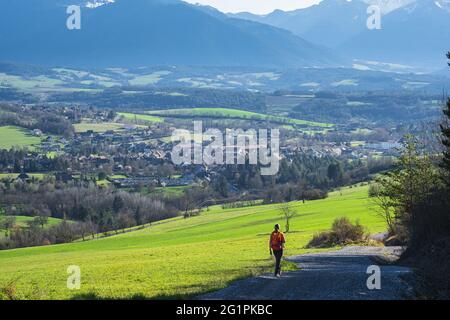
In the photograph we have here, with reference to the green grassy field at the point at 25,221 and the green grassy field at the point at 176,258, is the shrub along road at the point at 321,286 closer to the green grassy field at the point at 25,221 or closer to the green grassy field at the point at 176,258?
the green grassy field at the point at 176,258

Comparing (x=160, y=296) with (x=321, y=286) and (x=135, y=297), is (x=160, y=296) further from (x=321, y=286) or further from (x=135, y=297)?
(x=321, y=286)

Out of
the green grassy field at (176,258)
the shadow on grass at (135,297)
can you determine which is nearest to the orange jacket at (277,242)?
the green grassy field at (176,258)

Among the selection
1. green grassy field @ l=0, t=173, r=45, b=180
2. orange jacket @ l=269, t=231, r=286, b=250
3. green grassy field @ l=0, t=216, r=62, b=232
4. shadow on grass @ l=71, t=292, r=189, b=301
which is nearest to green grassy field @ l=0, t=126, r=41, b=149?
green grassy field @ l=0, t=173, r=45, b=180

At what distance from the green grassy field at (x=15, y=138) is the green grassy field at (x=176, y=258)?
68991 millimetres

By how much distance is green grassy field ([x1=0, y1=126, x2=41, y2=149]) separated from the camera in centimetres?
13935

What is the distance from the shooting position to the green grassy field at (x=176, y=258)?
22.4m

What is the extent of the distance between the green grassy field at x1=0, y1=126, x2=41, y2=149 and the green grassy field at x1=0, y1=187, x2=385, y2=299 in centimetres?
6899

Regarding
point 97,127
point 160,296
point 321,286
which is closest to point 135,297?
point 160,296

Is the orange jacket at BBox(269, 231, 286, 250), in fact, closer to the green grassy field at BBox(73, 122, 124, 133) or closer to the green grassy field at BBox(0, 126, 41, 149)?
the green grassy field at BBox(0, 126, 41, 149)

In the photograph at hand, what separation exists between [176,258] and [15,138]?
4727 inches

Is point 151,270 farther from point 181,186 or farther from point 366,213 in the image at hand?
point 181,186

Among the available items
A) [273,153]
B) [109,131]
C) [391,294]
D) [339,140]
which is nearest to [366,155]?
[273,153]
